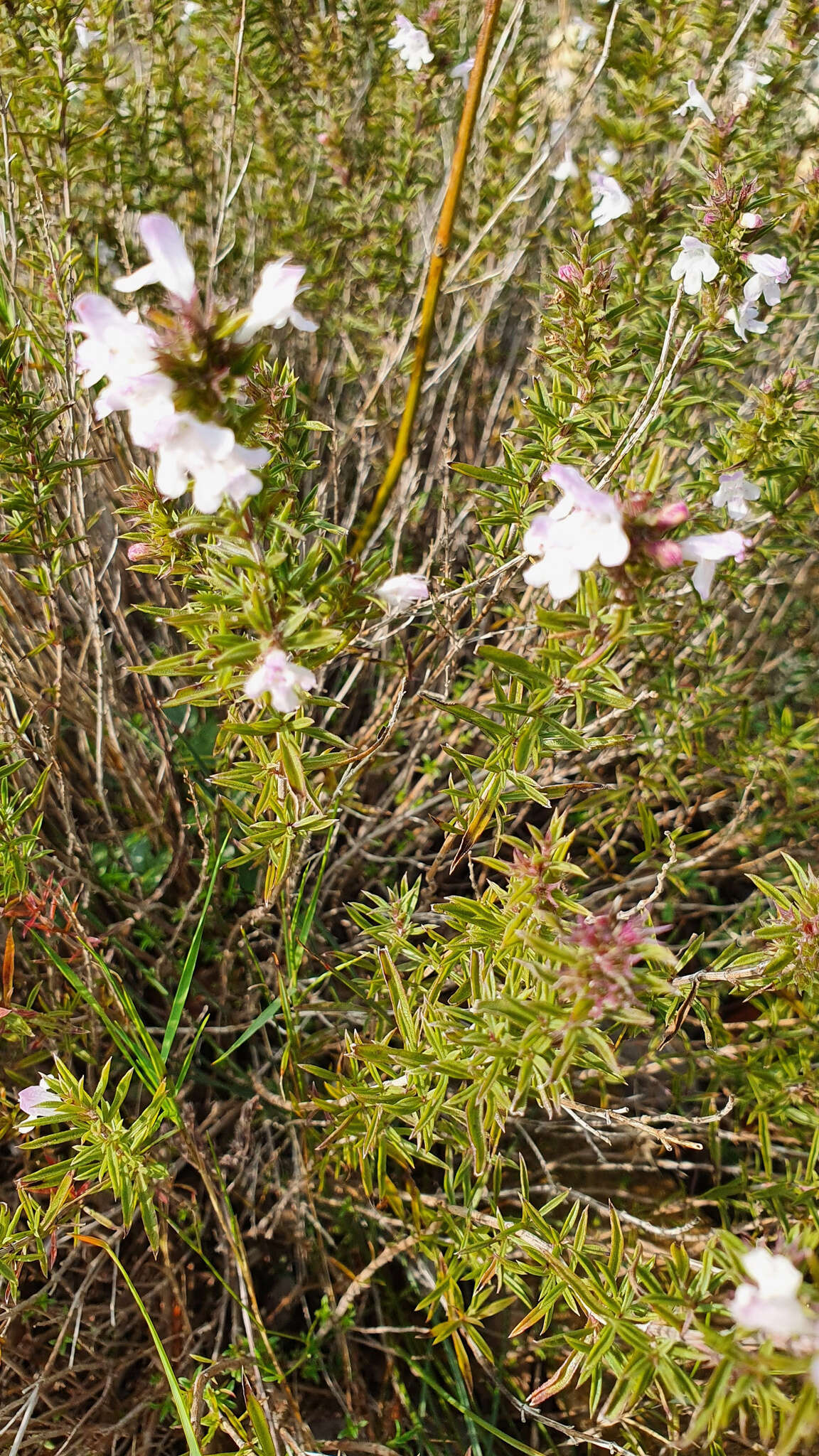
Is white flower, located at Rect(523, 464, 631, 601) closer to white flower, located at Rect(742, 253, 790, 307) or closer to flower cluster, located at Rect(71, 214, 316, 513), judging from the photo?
flower cluster, located at Rect(71, 214, 316, 513)

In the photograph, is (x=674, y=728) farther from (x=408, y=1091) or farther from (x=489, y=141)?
(x=489, y=141)

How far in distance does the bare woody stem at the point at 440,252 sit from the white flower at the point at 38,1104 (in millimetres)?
1274

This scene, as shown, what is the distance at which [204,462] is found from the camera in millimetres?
1003

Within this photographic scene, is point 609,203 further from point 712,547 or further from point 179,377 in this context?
point 179,377

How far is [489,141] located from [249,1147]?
272 centimetres

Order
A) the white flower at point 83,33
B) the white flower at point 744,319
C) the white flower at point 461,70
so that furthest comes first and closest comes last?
the white flower at point 461,70 → the white flower at point 83,33 → the white flower at point 744,319

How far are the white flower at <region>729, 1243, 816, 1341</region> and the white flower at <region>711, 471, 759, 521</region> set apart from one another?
4.28 feet

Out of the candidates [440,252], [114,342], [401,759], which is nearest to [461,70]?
[440,252]

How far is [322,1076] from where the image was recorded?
5.74ft

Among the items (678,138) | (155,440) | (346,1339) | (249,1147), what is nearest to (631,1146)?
(346,1339)

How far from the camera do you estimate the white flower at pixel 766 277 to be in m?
1.57

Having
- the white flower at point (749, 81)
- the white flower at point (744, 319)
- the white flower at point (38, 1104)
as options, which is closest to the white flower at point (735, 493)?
the white flower at point (744, 319)

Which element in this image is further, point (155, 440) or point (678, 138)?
point (678, 138)

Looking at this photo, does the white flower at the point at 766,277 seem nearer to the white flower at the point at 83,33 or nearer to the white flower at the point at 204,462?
the white flower at the point at 204,462
